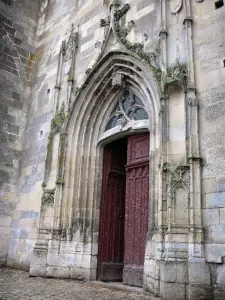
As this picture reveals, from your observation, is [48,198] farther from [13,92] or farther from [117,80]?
[13,92]

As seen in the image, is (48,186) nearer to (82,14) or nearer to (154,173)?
(154,173)

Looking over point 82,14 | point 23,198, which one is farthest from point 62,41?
point 23,198

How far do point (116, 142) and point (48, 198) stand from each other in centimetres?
181

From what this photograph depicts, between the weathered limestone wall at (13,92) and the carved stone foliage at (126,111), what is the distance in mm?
2696

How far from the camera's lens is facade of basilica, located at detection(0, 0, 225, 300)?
4723mm

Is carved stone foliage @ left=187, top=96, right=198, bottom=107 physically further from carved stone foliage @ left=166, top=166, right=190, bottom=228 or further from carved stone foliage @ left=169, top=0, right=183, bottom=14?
carved stone foliage @ left=169, top=0, right=183, bottom=14

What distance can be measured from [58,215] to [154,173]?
7.42 ft

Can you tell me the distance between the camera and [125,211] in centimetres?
640

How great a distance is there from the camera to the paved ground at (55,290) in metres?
4.34

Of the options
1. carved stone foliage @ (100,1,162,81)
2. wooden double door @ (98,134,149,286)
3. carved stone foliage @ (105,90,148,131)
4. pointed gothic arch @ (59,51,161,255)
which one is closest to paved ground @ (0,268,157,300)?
wooden double door @ (98,134,149,286)

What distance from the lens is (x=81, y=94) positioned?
719 centimetres

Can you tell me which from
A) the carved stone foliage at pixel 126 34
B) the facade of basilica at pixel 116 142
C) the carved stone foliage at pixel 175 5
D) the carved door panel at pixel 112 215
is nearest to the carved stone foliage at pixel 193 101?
the facade of basilica at pixel 116 142

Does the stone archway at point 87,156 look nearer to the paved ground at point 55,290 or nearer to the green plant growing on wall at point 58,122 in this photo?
the green plant growing on wall at point 58,122

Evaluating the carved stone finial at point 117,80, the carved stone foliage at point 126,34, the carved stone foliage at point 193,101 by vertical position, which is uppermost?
the carved stone foliage at point 126,34
